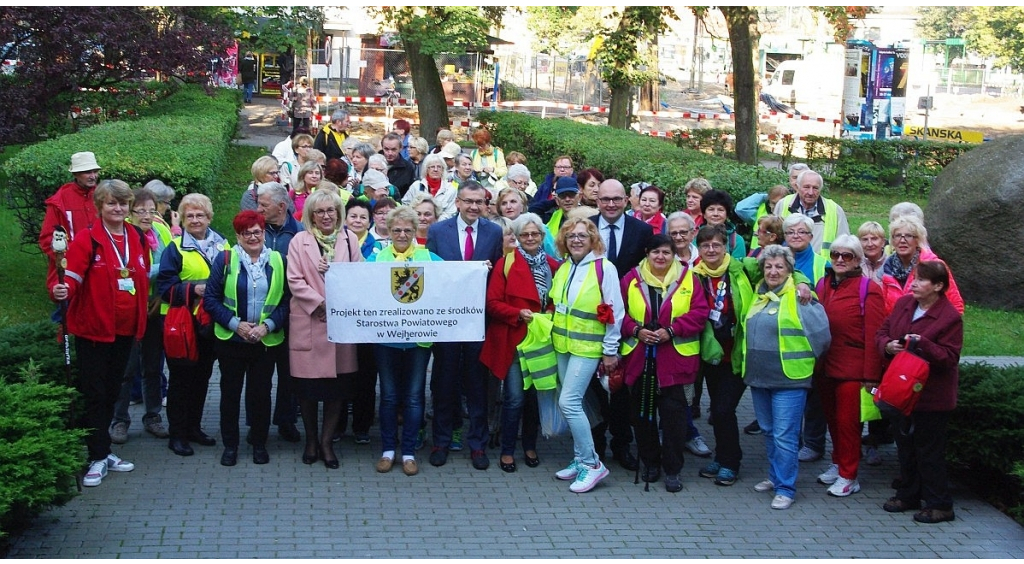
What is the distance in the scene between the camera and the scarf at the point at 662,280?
749 cm

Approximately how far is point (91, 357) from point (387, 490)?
209 centimetres

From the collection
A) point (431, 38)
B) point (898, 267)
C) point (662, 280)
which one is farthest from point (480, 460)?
point (431, 38)

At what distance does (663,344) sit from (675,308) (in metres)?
0.26

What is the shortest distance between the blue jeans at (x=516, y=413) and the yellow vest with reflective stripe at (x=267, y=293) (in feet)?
5.39

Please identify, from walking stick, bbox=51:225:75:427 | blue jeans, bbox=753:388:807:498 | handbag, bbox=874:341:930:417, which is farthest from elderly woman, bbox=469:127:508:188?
handbag, bbox=874:341:930:417

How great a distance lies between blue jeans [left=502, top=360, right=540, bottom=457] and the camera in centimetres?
780

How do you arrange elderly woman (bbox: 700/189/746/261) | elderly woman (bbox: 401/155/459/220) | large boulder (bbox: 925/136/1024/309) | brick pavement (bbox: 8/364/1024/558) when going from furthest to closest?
large boulder (bbox: 925/136/1024/309)
elderly woman (bbox: 401/155/459/220)
elderly woman (bbox: 700/189/746/261)
brick pavement (bbox: 8/364/1024/558)

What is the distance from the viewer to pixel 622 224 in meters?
8.38

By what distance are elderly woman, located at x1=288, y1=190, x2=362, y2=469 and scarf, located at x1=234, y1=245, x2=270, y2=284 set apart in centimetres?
17

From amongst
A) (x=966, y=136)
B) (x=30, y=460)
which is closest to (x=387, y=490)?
(x=30, y=460)

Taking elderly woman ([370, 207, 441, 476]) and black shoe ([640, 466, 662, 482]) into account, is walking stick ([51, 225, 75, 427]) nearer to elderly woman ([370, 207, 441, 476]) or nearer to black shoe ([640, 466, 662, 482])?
elderly woman ([370, 207, 441, 476])

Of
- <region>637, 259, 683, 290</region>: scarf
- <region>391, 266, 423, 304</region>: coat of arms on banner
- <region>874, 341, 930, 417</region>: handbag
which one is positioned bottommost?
<region>874, 341, 930, 417</region>: handbag

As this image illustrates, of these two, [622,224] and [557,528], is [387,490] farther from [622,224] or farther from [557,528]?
[622,224]

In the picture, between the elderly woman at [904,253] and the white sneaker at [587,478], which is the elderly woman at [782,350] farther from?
the white sneaker at [587,478]
